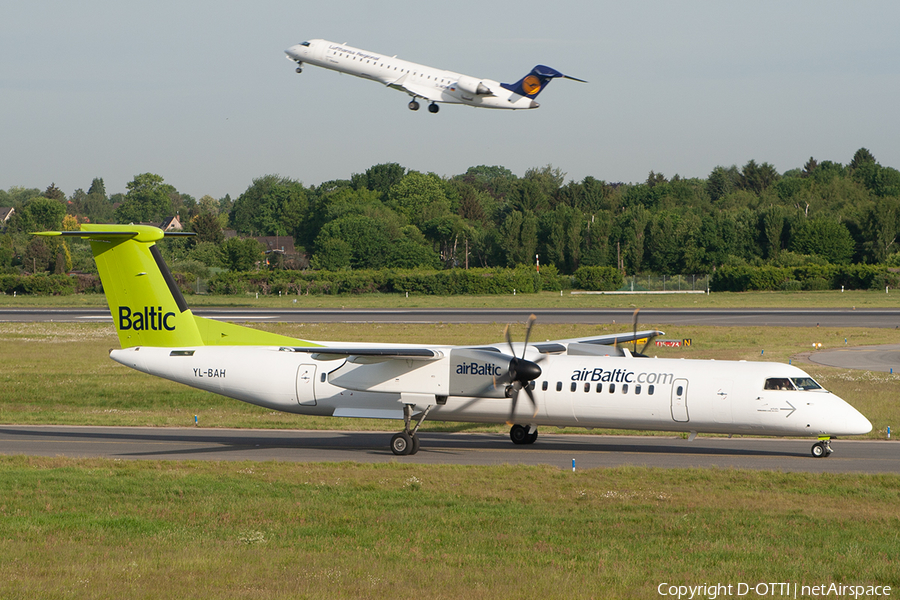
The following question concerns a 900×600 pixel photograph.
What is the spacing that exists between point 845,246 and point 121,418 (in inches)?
4002

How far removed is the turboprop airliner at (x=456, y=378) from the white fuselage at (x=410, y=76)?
3600 cm

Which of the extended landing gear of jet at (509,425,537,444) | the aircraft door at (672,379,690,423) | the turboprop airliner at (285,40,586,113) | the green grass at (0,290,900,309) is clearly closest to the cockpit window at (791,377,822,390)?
the aircraft door at (672,379,690,423)

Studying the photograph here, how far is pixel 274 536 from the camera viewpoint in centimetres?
1473

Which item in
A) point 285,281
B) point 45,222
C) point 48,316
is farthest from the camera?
point 45,222

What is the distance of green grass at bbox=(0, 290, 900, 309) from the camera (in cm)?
7981

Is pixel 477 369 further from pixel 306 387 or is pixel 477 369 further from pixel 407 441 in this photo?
pixel 306 387

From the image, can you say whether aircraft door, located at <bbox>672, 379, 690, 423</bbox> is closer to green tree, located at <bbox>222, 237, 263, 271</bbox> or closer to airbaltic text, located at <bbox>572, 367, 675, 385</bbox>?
airbaltic text, located at <bbox>572, 367, 675, 385</bbox>

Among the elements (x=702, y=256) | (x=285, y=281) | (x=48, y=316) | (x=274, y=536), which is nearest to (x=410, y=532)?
(x=274, y=536)

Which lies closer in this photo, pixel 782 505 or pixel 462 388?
pixel 782 505

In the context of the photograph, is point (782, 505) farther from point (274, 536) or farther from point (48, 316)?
point (48, 316)

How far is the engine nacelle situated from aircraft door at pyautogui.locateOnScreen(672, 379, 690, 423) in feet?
132

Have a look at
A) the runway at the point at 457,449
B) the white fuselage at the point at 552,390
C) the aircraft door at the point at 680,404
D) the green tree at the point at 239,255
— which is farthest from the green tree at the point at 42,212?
the aircraft door at the point at 680,404

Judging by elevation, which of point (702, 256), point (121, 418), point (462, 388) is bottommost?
point (121, 418)

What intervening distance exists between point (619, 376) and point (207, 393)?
20836 millimetres
